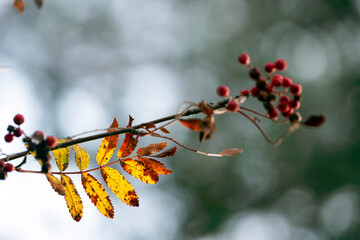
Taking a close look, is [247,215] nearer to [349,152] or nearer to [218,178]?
[218,178]

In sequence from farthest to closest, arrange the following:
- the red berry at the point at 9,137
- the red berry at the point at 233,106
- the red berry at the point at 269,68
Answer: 1. the red berry at the point at 9,137
2. the red berry at the point at 269,68
3. the red berry at the point at 233,106

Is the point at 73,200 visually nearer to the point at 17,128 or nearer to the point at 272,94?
the point at 17,128

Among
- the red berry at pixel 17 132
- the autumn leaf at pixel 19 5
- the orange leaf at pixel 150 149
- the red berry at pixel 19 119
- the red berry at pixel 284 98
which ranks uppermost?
the autumn leaf at pixel 19 5

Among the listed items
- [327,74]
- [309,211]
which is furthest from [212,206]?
[327,74]

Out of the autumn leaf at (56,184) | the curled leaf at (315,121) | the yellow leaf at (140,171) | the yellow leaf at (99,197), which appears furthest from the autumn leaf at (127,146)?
the curled leaf at (315,121)

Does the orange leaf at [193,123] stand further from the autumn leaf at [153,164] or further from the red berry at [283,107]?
the autumn leaf at [153,164]
